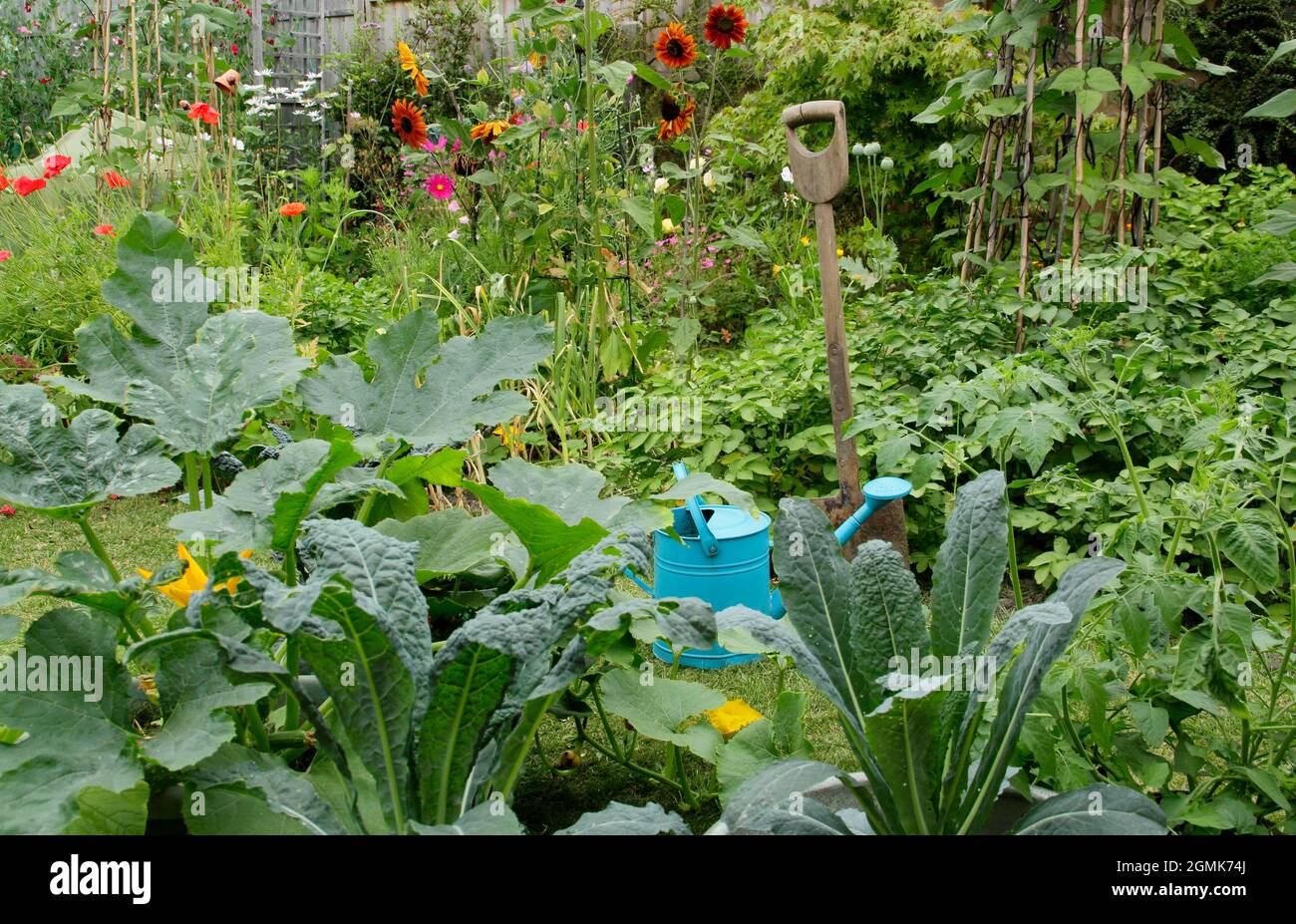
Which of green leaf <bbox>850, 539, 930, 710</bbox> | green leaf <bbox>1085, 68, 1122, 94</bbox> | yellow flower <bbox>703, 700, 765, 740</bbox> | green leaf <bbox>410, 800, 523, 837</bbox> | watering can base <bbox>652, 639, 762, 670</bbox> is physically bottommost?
watering can base <bbox>652, 639, 762, 670</bbox>

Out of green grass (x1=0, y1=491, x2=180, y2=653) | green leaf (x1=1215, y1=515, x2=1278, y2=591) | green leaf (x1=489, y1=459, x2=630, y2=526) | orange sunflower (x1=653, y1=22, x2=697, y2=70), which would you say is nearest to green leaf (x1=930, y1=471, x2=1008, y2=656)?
green leaf (x1=1215, y1=515, x2=1278, y2=591)

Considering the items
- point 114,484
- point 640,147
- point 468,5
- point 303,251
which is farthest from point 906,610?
point 468,5

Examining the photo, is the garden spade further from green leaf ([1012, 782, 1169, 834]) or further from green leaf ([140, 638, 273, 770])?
green leaf ([140, 638, 273, 770])

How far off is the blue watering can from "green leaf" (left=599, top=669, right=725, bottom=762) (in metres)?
0.63

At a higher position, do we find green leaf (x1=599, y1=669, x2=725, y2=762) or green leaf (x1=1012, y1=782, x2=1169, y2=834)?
green leaf (x1=1012, y1=782, x2=1169, y2=834)

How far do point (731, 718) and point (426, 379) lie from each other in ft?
2.34

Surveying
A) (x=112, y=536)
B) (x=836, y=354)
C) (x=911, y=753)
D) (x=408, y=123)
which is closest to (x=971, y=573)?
(x=911, y=753)

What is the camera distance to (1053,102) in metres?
3.16

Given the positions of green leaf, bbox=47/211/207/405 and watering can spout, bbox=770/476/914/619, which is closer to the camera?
green leaf, bbox=47/211/207/405

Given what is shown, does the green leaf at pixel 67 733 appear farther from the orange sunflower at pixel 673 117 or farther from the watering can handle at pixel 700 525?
the orange sunflower at pixel 673 117

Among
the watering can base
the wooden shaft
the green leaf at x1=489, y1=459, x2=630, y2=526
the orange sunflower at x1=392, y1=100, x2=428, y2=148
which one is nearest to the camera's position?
the green leaf at x1=489, y1=459, x2=630, y2=526

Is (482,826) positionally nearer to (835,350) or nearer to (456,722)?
(456,722)

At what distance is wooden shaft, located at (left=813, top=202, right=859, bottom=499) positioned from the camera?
2484 millimetres
